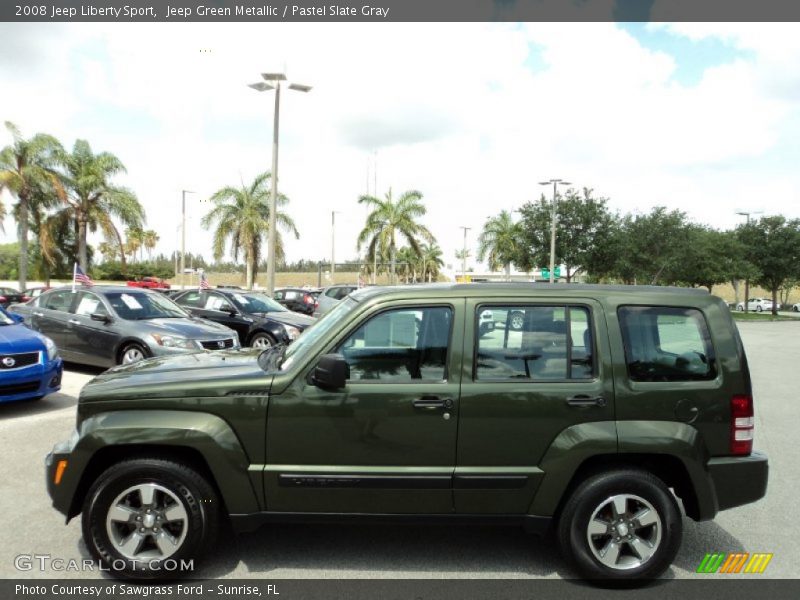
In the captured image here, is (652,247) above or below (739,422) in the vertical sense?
above

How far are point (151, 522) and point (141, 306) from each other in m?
7.93

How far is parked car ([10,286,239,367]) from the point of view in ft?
32.8

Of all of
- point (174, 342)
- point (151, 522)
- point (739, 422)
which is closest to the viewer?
point (151, 522)

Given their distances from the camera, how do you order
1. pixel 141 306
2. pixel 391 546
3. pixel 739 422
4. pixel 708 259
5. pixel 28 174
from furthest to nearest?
pixel 708 259, pixel 28 174, pixel 141 306, pixel 391 546, pixel 739 422

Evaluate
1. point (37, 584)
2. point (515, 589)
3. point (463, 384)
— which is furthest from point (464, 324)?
point (37, 584)

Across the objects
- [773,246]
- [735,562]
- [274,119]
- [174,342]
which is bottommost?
[735,562]

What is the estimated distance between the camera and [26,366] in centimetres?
753

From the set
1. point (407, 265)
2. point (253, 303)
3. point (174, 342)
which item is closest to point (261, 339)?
point (253, 303)

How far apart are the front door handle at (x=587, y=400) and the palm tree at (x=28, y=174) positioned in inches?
1307

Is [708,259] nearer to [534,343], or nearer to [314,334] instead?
[534,343]

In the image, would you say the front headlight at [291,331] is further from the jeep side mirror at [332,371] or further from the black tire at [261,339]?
the jeep side mirror at [332,371]

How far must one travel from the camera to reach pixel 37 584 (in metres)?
3.67

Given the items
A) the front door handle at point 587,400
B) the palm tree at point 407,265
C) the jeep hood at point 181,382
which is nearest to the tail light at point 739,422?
the front door handle at point 587,400

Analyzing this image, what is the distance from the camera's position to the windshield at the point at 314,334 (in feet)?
12.6
